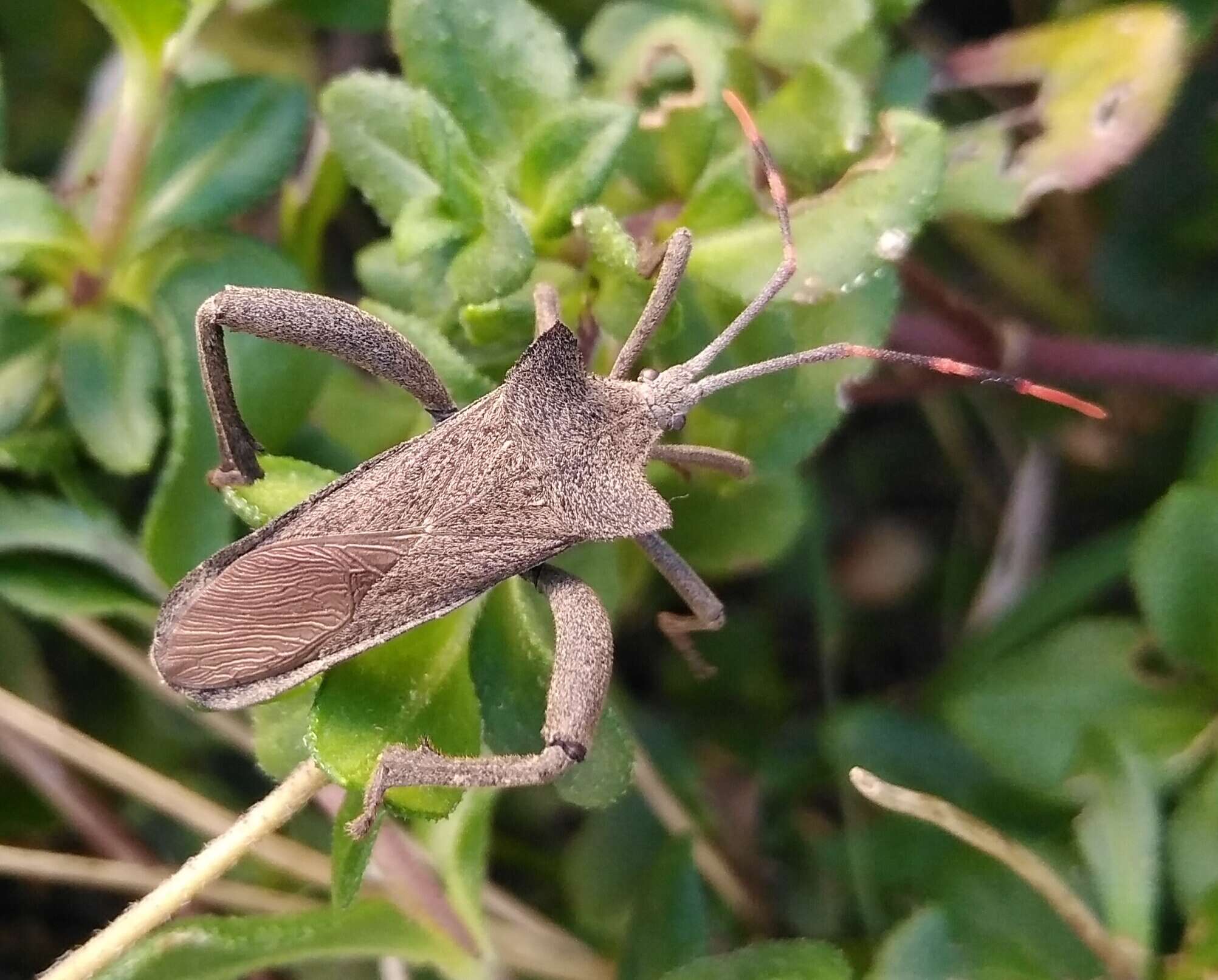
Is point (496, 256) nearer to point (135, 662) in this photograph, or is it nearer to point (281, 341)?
point (281, 341)

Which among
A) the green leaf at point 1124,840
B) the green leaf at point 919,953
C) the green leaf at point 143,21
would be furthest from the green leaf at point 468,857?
the green leaf at point 143,21

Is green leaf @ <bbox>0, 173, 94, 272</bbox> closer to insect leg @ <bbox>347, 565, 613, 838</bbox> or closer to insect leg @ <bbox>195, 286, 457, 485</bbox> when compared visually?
insect leg @ <bbox>195, 286, 457, 485</bbox>

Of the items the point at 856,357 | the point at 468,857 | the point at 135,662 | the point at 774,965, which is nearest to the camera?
the point at 774,965

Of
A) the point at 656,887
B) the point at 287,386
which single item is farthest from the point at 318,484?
the point at 656,887

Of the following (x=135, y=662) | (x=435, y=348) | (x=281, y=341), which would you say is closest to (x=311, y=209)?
(x=281, y=341)

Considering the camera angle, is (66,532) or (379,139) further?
(66,532)

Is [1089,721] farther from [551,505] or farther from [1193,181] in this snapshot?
[1193,181]
